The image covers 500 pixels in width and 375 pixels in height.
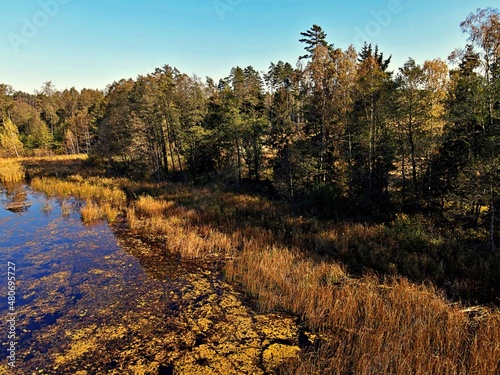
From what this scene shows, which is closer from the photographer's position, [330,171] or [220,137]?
[330,171]

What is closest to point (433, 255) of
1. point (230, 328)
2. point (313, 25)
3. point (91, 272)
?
point (230, 328)

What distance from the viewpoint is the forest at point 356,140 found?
10.7 meters

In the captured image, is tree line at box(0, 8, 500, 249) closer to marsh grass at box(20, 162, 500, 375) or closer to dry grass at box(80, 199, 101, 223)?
marsh grass at box(20, 162, 500, 375)

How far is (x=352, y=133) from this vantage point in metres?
18.4

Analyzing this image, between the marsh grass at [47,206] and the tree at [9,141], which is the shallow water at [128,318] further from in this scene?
the tree at [9,141]

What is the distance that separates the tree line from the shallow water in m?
9.97

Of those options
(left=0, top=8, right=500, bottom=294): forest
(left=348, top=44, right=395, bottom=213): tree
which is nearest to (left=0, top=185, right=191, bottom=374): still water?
(left=0, top=8, right=500, bottom=294): forest

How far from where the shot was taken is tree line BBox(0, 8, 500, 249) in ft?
35.6

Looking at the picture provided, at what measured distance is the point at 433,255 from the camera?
33.7 feet

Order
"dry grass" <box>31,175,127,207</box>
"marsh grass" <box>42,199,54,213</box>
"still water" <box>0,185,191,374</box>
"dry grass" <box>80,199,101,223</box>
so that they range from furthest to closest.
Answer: "dry grass" <box>31,175,127,207</box> → "marsh grass" <box>42,199,54,213</box> → "dry grass" <box>80,199,101,223</box> → "still water" <box>0,185,191,374</box>

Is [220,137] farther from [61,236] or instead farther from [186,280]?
[186,280]

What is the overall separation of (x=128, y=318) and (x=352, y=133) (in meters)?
16.8

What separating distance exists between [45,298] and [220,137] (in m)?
20.4

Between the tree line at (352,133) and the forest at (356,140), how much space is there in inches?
2.9
